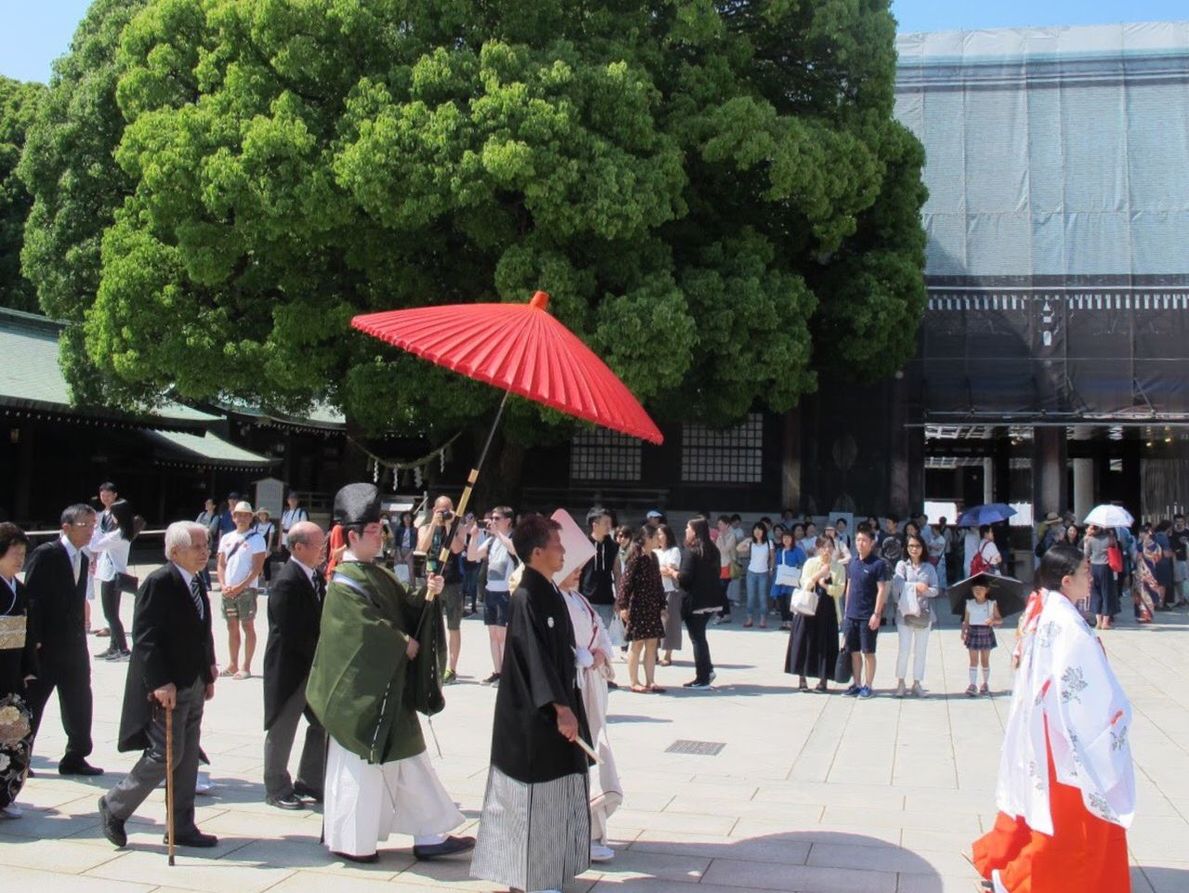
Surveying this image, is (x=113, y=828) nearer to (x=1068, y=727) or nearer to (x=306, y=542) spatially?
(x=306, y=542)

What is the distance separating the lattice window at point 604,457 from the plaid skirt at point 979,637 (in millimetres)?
14213

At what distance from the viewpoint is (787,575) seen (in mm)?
13719

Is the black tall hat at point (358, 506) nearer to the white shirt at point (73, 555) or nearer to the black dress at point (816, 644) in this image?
the white shirt at point (73, 555)

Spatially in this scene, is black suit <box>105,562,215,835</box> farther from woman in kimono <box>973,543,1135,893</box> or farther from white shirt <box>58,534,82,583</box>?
woman in kimono <box>973,543,1135,893</box>

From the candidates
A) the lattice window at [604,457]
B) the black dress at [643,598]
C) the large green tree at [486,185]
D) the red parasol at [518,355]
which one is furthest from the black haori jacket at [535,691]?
the lattice window at [604,457]

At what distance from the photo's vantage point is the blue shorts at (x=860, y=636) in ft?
32.7

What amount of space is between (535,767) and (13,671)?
8.92 feet

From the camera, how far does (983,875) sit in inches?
178

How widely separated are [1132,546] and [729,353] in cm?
832

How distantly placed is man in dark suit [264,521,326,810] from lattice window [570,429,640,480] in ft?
60.5

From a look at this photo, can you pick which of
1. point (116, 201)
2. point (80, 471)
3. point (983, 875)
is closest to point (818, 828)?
point (983, 875)

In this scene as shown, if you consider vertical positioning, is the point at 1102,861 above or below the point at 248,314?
below

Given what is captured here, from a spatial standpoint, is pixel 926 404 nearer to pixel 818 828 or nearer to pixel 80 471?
pixel 80 471

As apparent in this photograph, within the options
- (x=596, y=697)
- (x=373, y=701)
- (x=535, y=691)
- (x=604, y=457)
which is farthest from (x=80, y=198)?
(x=535, y=691)
